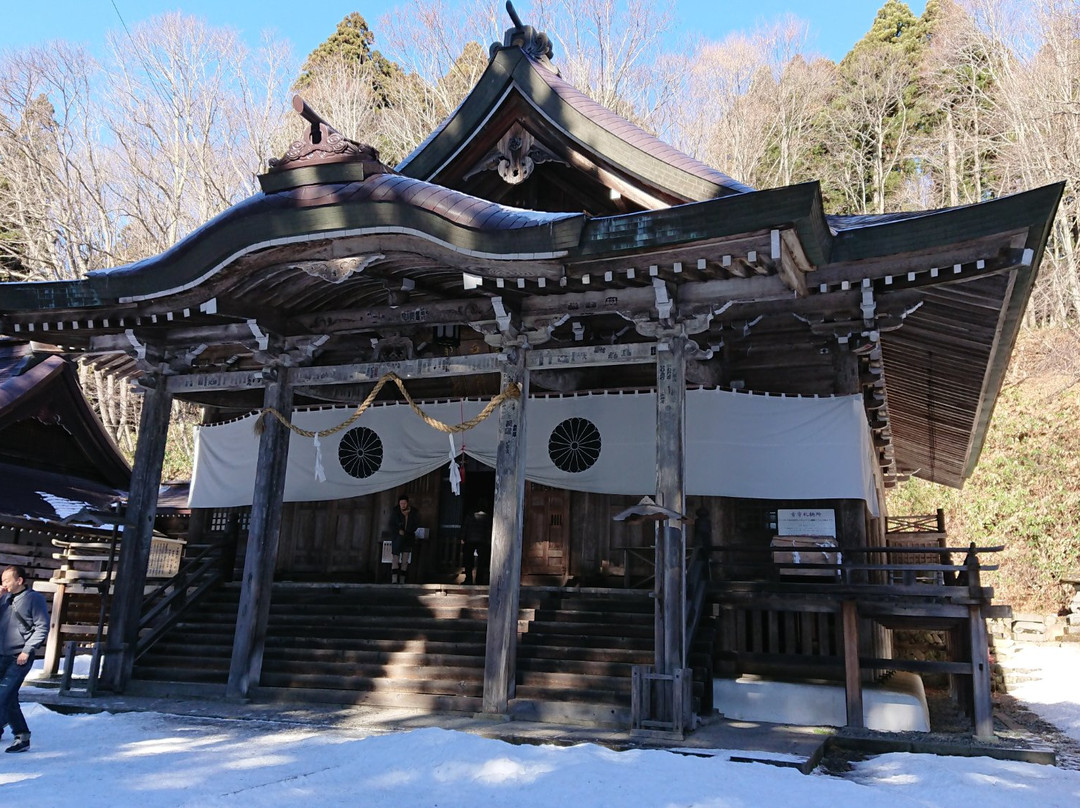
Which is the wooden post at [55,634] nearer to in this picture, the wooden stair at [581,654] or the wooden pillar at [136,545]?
the wooden pillar at [136,545]

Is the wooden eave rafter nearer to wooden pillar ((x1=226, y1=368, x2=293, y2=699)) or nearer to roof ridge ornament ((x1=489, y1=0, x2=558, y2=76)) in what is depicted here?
wooden pillar ((x1=226, y1=368, x2=293, y2=699))

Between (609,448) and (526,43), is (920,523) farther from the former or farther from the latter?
(526,43)

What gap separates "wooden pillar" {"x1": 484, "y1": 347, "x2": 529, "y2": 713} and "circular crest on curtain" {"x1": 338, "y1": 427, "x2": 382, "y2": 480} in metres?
3.86

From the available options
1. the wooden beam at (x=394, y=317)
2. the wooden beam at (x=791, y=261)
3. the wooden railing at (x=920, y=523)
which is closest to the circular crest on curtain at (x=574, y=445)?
the wooden beam at (x=394, y=317)

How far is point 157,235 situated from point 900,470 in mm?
24592

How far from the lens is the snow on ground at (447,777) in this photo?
5344 mm

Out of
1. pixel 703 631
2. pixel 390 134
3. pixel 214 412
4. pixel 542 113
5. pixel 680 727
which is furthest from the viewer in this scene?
pixel 390 134

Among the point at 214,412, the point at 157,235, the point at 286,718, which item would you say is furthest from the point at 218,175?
the point at 286,718

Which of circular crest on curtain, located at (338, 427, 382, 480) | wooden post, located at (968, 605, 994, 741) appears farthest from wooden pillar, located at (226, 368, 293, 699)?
wooden post, located at (968, 605, 994, 741)

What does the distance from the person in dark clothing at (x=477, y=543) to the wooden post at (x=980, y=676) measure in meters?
6.69

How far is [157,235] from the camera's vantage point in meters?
29.8

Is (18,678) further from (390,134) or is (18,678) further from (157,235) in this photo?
(390,134)

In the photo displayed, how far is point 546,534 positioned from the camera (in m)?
Result: 12.1

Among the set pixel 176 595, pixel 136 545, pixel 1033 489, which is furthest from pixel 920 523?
pixel 136 545
